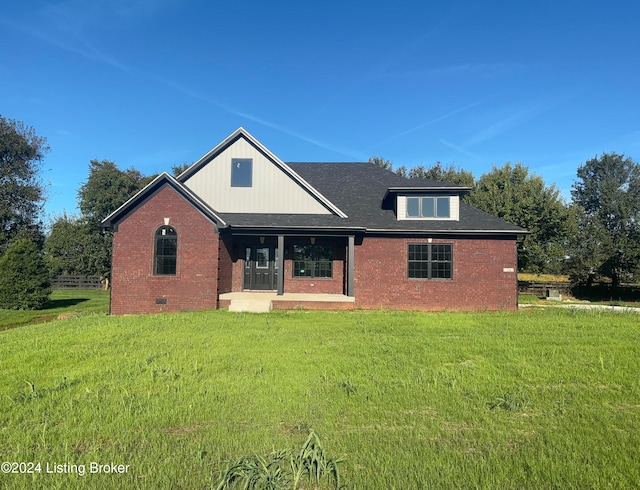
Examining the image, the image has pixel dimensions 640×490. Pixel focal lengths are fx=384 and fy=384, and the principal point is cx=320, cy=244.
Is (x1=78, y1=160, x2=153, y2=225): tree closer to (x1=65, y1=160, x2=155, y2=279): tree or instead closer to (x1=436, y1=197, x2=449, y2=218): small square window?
(x1=65, y1=160, x2=155, y2=279): tree

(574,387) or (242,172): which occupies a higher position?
(242,172)

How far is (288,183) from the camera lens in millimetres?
16469

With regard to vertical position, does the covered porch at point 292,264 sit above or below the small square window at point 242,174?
below

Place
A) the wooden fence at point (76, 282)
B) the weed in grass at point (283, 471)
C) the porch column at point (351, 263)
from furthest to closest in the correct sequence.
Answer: the wooden fence at point (76, 282) → the porch column at point (351, 263) → the weed in grass at point (283, 471)

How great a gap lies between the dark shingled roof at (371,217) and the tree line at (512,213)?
10.3m

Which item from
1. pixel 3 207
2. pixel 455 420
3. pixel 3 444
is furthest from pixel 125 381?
pixel 3 207

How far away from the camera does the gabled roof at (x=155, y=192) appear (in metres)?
14.0

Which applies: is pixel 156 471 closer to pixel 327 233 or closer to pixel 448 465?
pixel 448 465

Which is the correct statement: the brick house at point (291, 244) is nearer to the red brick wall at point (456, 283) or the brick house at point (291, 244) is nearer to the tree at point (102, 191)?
the red brick wall at point (456, 283)

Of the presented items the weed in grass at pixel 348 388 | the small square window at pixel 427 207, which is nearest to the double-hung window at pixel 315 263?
the small square window at pixel 427 207

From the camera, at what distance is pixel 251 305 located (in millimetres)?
13820

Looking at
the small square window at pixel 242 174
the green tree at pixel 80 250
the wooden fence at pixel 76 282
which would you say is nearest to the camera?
the small square window at pixel 242 174

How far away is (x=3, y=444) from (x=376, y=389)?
4.05 m

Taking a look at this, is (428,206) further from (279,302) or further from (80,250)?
(80,250)
